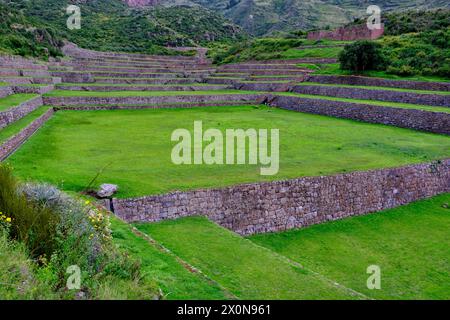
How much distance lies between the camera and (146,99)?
95.2ft

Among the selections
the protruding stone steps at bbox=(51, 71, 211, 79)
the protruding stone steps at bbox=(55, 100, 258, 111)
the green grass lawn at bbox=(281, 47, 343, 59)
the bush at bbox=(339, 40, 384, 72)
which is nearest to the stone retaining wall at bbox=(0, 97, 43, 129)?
the protruding stone steps at bbox=(55, 100, 258, 111)

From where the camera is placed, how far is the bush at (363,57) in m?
33.6

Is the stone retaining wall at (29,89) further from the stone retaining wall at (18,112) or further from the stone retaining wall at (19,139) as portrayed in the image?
the stone retaining wall at (19,139)

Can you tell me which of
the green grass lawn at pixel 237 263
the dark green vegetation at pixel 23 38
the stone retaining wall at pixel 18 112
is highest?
the dark green vegetation at pixel 23 38

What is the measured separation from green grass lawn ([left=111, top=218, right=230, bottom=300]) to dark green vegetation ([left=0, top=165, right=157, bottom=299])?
45 centimetres

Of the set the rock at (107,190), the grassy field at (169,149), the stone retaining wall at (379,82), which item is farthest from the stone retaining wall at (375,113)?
the rock at (107,190)

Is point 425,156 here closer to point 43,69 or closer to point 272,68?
point 272,68

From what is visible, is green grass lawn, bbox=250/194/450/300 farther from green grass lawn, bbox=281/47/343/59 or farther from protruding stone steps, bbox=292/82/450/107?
green grass lawn, bbox=281/47/343/59

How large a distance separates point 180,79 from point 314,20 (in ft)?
319

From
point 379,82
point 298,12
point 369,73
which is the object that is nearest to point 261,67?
point 369,73

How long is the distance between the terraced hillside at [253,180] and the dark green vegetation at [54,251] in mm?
665

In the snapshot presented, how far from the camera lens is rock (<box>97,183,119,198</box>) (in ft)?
31.9

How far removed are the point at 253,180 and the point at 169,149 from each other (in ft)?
16.2

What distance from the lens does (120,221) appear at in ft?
29.8
